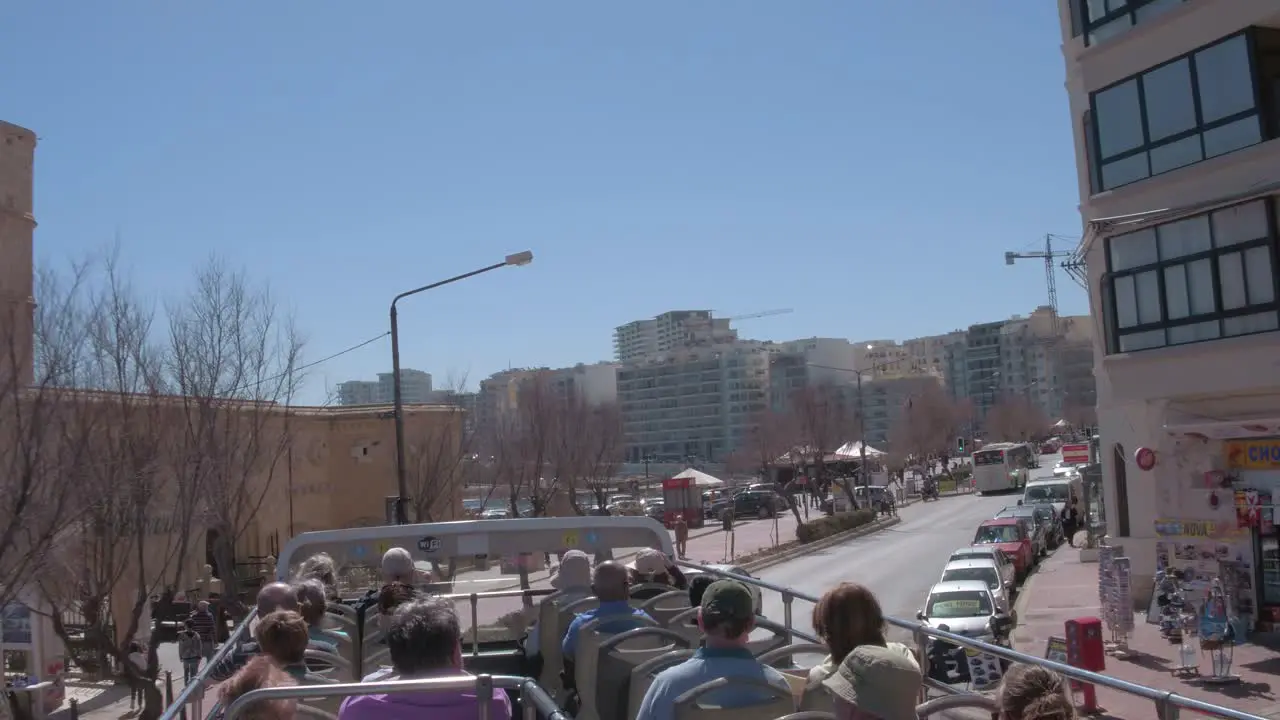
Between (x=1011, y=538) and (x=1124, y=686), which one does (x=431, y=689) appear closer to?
(x=1124, y=686)

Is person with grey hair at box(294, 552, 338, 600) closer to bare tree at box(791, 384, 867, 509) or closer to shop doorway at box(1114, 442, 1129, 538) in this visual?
shop doorway at box(1114, 442, 1129, 538)

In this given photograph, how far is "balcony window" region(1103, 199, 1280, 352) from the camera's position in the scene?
60.4 ft

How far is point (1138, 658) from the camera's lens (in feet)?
60.7

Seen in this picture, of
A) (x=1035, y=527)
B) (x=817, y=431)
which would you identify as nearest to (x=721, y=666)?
(x=1035, y=527)

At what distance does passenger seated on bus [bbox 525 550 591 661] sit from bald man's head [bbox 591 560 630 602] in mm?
775

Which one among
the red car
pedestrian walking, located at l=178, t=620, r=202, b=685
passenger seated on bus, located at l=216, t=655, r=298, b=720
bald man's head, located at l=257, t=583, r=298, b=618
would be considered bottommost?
the red car

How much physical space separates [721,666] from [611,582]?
1.89 meters

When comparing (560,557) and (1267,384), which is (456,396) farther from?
(560,557)

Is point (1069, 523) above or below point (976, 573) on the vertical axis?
below

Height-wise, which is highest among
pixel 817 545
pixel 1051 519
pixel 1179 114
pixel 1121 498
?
pixel 1179 114

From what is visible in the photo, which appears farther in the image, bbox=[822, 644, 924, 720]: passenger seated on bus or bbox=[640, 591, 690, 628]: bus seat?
bbox=[640, 591, 690, 628]: bus seat

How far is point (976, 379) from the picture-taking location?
644 feet

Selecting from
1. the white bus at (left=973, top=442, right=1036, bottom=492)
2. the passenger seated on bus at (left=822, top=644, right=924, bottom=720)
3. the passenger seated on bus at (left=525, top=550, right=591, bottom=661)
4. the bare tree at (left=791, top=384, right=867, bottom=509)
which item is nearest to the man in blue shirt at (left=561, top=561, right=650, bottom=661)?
the passenger seated on bus at (left=525, top=550, right=591, bottom=661)

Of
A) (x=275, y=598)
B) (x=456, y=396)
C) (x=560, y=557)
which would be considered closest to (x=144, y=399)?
(x=560, y=557)
